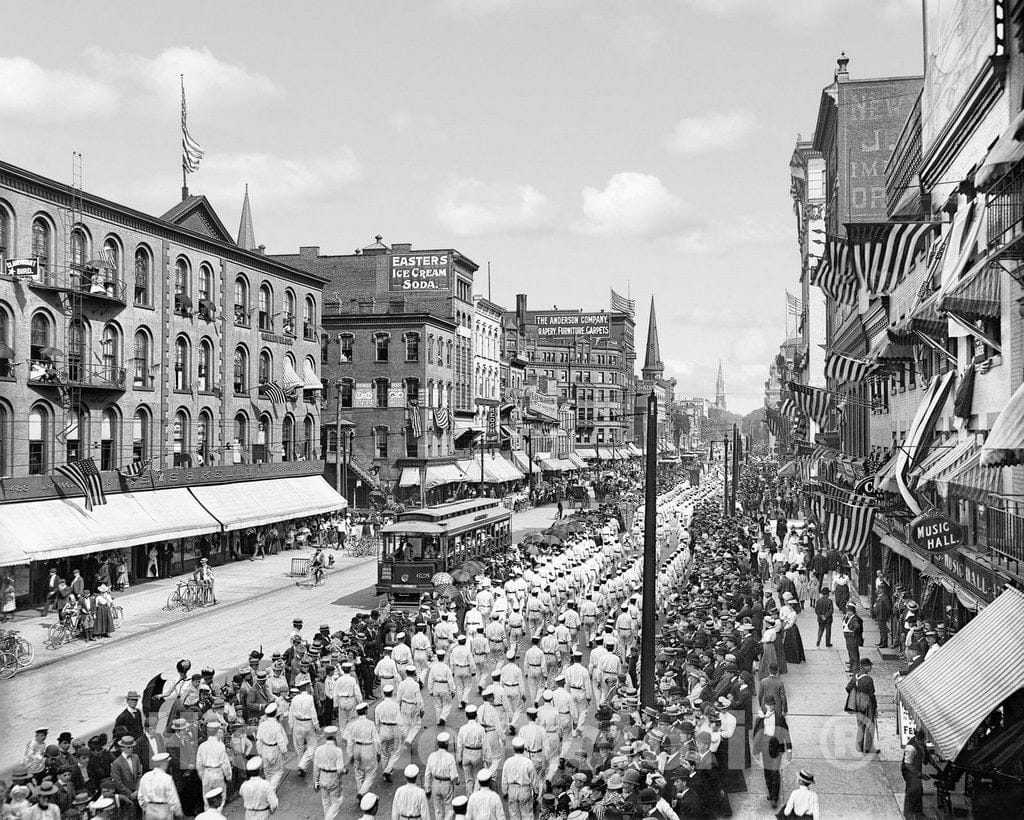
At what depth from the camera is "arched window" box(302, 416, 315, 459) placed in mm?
51853

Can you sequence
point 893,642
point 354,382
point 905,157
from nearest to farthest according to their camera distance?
point 893,642 < point 905,157 < point 354,382

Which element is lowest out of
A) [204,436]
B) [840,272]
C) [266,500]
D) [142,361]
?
[266,500]

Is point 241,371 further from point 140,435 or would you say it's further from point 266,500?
point 140,435

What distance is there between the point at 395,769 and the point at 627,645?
8.09 meters

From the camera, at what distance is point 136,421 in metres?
38.2

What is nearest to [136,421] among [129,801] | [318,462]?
[318,462]

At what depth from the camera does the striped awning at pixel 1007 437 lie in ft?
39.4

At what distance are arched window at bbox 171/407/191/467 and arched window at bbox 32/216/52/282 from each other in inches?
368

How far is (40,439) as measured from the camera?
108 feet

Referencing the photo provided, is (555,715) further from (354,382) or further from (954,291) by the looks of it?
(354,382)

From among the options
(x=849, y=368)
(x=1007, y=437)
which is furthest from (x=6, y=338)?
(x=1007, y=437)

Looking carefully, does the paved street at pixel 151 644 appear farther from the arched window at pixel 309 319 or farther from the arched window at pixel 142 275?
the arched window at pixel 309 319

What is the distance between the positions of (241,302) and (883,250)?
34338 mm

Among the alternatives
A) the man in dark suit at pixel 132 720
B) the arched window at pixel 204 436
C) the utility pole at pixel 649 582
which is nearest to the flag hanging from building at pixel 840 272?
the utility pole at pixel 649 582
